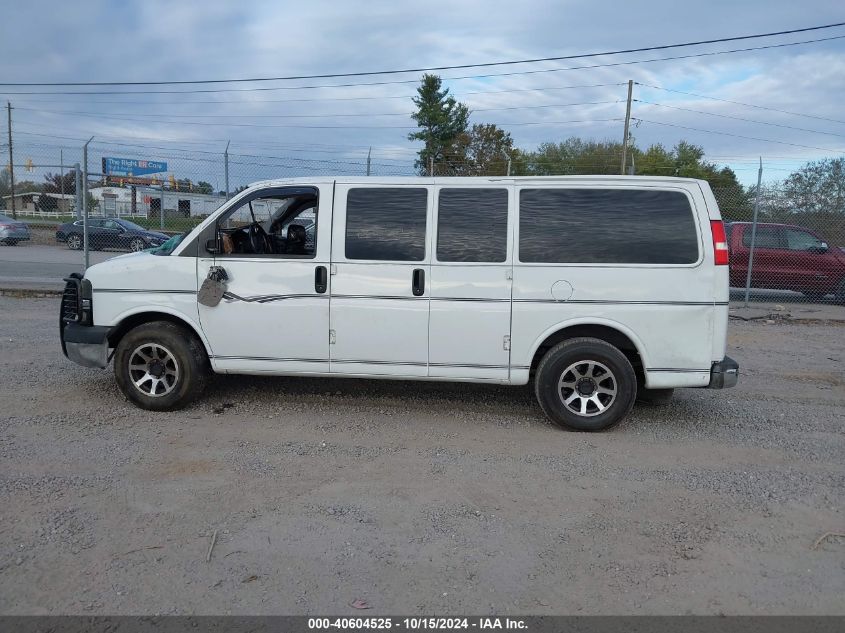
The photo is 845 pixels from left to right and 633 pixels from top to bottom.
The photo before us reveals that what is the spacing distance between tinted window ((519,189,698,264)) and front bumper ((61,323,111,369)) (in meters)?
3.72

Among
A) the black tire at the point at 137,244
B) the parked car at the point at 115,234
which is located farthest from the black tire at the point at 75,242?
the black tire at the point at 137,244

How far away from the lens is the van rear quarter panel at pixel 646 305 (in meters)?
5.32

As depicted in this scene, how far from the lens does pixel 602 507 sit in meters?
4.16

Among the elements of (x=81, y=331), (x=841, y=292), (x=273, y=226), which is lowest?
(x=81, y=331)

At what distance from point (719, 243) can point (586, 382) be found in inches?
60.6

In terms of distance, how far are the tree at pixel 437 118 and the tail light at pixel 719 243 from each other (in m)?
29.4

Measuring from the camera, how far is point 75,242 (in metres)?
23.4

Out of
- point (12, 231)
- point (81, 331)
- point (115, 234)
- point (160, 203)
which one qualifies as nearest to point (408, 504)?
point (81, 331)

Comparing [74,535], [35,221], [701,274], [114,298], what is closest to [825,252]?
[701,274]

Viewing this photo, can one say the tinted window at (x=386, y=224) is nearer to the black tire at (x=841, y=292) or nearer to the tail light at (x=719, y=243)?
the tail light at (x=719, y=243)

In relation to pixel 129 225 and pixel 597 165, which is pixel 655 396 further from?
pixel 597 165

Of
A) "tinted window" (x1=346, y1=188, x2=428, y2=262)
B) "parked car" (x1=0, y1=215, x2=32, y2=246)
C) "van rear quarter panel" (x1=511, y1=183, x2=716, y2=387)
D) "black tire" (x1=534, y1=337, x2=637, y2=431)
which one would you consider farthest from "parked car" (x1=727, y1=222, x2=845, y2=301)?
"parked car" (x1=0, y1=215, x2=32, y2=246)

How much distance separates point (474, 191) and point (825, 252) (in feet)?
35.6

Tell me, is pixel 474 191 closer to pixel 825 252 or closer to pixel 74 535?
pixel 74 535
